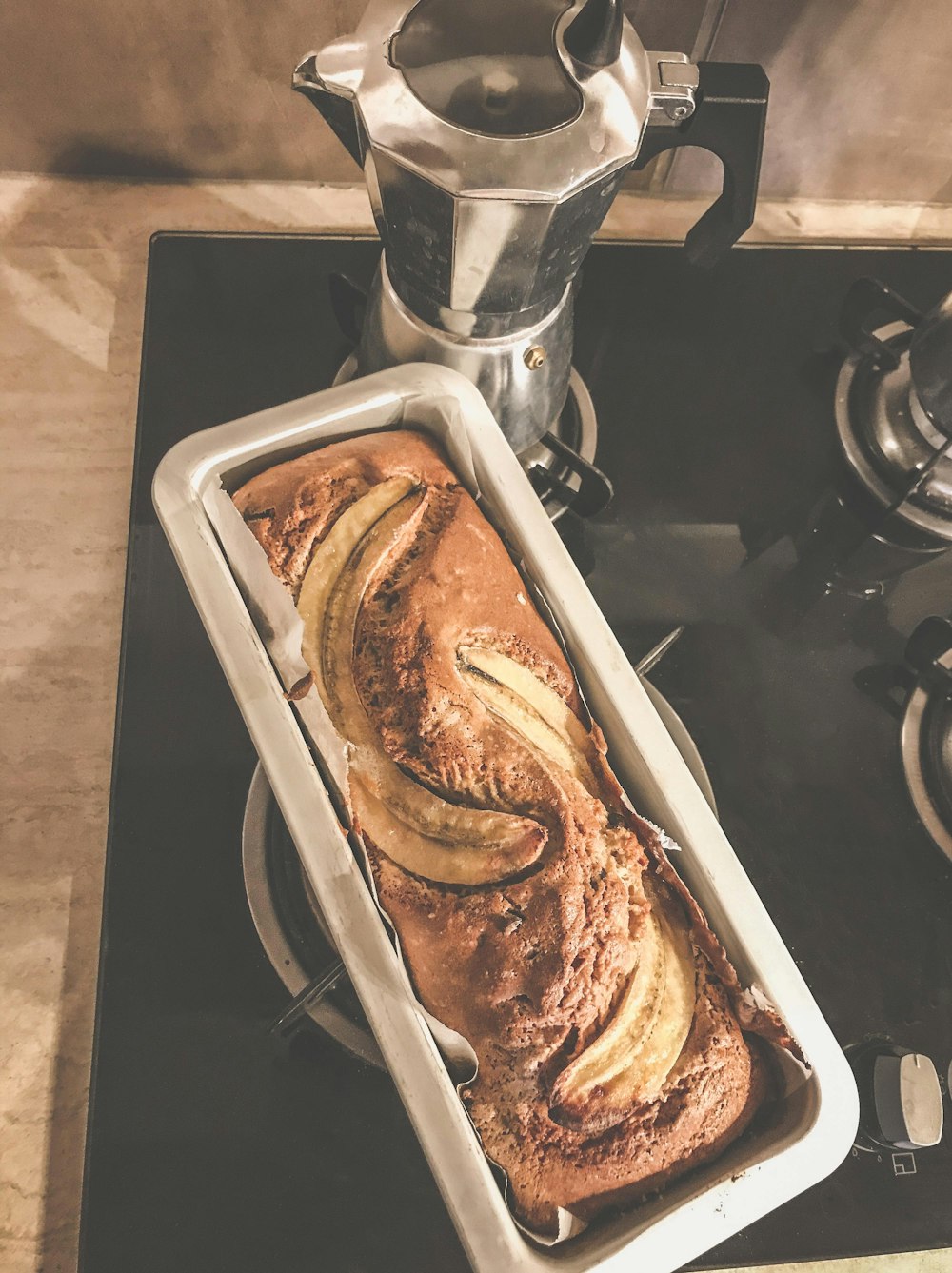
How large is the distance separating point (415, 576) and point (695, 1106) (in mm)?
364

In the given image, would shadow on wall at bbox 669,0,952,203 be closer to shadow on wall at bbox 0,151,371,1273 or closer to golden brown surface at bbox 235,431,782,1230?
shadow on wall at bbox 0,151,371,1273

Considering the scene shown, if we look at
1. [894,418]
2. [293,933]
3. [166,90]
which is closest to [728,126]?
[894,418]

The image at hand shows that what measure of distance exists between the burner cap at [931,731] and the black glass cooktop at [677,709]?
14mm

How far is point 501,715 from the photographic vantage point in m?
0.53

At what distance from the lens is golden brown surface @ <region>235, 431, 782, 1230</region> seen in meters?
0.46

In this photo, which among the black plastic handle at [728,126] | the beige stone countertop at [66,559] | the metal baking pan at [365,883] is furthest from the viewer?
the beige stone countertop at [66,559]

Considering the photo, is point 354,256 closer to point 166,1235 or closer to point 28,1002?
point 28,1002

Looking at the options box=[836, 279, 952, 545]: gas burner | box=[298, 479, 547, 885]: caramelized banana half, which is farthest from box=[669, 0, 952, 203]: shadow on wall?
box=[298, 479, 547, 885]: caramelized banana half

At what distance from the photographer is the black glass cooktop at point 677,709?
2.02ft

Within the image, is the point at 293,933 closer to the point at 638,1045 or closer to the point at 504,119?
the point at 638,1045

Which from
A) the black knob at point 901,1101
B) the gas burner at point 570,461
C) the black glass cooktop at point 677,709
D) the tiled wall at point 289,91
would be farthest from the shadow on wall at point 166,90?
the black knob at point 901,1101

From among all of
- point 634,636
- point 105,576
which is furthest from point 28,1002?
point 634,636

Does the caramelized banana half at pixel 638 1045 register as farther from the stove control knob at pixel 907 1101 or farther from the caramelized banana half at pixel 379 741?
the stove control knob at pixel 907 1101

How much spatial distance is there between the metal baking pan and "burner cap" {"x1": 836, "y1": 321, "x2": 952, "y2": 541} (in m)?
0.43
